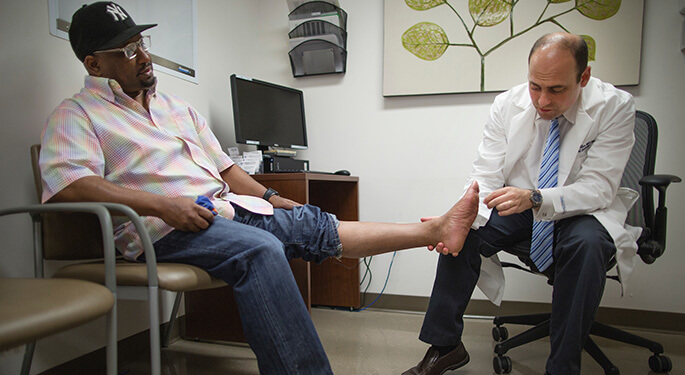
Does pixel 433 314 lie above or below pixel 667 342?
above

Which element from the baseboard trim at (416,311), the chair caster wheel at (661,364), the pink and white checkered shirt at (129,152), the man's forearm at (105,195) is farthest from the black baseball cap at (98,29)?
the chair caster wheel at (661,364)

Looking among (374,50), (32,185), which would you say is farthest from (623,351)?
(32,185)

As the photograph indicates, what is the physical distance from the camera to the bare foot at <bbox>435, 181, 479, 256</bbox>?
1289 millimetres

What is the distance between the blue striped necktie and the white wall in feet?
2.56

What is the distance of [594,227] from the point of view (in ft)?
4.26

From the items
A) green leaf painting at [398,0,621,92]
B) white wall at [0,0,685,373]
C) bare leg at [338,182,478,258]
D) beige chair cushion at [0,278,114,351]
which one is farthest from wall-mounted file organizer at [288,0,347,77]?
beige chair cushion at [0,278,114,351]

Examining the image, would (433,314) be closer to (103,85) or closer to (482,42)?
(103,85)

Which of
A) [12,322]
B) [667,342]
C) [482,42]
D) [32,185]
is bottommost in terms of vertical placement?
[667,342]

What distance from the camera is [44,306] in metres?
0.74

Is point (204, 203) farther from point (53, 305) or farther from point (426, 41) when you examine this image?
point (426, 41)

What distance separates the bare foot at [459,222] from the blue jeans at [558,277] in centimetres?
13

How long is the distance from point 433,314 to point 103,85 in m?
1.29

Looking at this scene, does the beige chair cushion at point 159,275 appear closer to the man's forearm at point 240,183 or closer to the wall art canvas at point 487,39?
the man's forearm at point 240,183

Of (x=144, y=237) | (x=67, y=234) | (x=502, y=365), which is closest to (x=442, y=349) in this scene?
(x=502, y=365)
